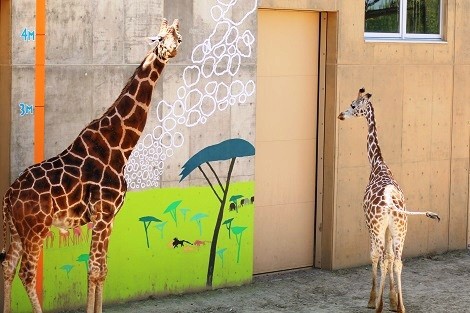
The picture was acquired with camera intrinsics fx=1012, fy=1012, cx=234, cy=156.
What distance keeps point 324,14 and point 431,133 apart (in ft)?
7.55

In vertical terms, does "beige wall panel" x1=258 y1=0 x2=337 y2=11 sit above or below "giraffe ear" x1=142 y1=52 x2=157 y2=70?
above

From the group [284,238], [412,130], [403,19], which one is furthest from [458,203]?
[284,238]

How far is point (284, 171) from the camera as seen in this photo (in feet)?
38.5

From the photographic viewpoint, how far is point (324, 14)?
11906mm

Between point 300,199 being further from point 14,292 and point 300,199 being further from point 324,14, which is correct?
point 14,292

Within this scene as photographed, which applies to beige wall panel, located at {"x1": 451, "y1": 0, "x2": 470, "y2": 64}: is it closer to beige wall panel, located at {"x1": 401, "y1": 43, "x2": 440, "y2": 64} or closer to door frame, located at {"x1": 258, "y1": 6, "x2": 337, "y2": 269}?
beige wall panel, located at {"x1": 401, "y1": 43, "x2": 440, "y2": 64}

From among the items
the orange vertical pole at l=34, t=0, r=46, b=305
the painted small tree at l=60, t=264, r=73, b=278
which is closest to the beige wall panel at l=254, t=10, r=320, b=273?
the painted small tree at l=60, t=264, r=73, b=278

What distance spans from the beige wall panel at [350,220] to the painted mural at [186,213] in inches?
53.8

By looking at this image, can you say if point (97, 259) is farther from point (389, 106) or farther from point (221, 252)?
point (389, 106)

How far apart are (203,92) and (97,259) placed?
8.89 ft

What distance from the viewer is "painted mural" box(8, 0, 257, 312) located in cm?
970

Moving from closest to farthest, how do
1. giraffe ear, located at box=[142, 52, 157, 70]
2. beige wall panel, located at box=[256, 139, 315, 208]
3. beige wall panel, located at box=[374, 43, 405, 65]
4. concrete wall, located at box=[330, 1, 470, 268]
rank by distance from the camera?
giraffe ear, located at box=[142, 52, 157, 70], beige wall panel, located at box=[256, 139, 315, 208], concrete wall, located at box=[330, 1, 470, 268], beige wall panel, located at box=[374, 43, 405, 65]

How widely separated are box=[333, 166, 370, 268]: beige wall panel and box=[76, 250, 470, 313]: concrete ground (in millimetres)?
189

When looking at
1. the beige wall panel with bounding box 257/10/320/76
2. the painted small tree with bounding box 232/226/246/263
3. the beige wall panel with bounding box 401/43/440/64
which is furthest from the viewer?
the beige wall panel with bounding box 401/43/440/64
